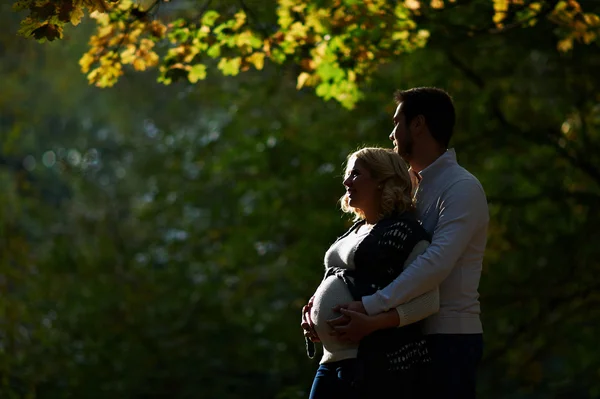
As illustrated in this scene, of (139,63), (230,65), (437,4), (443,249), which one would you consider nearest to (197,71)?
(230,65)

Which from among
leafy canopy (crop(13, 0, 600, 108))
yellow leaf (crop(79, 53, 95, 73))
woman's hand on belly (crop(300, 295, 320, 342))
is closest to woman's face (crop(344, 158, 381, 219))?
woman's hand on belly (crop(300, 295, 320, 342))

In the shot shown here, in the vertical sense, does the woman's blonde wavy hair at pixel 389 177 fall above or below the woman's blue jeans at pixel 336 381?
above

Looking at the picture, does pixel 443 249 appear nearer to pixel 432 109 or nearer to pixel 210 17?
pixel 432 109

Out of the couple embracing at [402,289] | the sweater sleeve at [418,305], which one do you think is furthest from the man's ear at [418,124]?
the sweater sleeve at [418,305]

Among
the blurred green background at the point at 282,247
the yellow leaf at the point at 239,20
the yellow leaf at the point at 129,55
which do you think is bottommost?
the blurred green background at the point at 282,247

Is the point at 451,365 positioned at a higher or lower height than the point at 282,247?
higher

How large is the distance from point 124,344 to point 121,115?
11.6 metres

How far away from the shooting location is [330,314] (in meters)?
3.74

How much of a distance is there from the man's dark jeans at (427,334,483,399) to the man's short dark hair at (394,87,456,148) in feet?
2.56

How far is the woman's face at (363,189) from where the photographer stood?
12.5ft

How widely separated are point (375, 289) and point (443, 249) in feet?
0.93

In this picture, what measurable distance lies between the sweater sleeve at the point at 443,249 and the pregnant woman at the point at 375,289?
0.17 feet

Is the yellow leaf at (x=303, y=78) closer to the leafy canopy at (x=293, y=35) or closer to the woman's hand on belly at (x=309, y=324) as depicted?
the leafy canopy at (x=293, y=35)

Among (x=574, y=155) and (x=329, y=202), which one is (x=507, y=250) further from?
(x=329, y=202)
